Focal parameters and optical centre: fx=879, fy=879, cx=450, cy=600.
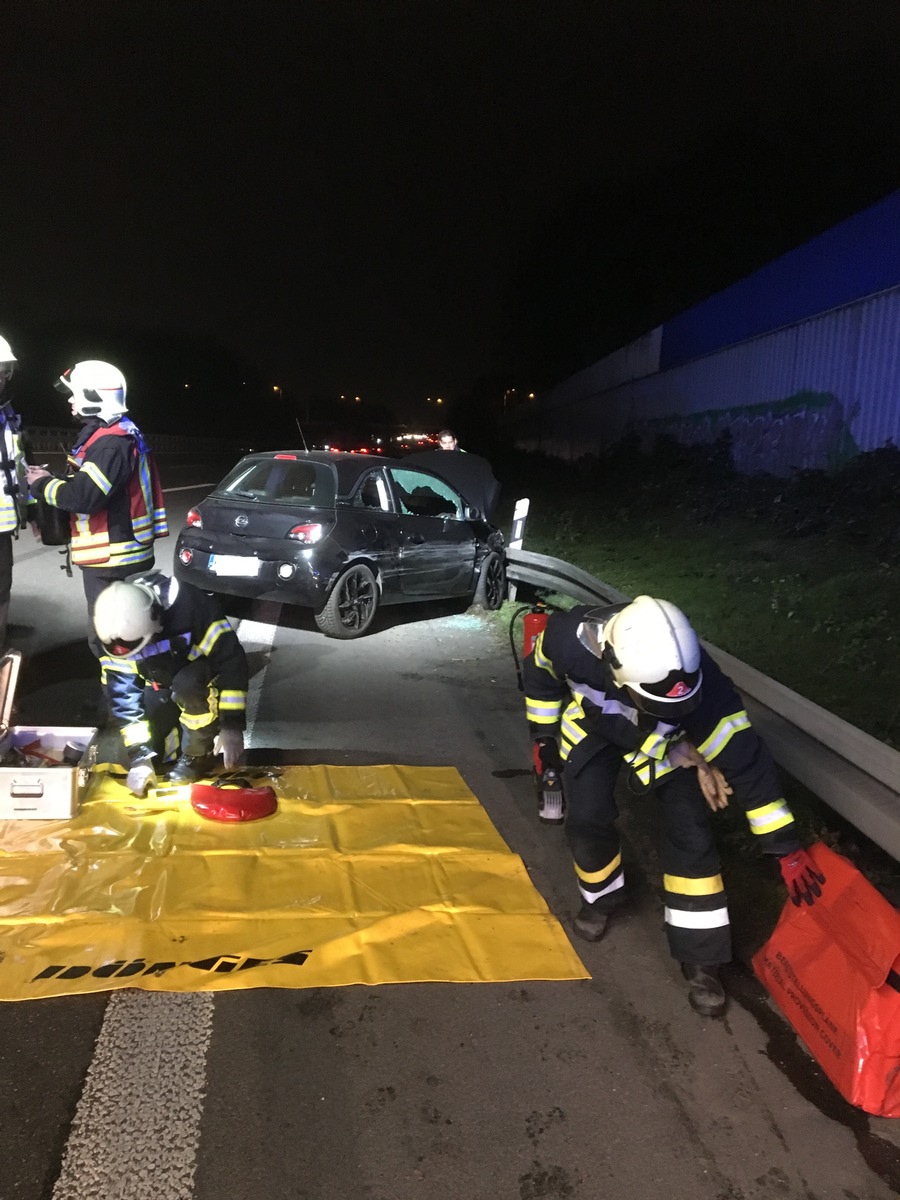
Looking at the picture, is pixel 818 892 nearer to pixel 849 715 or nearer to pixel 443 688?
pixel 849 715

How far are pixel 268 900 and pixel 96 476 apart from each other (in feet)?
8.21

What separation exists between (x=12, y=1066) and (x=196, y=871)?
3.66 ft

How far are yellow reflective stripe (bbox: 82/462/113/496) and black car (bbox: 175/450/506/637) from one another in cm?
278

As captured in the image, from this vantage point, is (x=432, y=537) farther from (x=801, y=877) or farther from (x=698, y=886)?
(x=801, y=877)

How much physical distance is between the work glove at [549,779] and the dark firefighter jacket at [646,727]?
266mm

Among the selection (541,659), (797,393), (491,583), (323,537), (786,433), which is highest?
(797,393)

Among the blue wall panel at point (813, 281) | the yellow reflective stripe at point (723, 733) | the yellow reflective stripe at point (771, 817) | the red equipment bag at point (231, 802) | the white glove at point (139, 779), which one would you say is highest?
the blue wall panel at point (813, 281)

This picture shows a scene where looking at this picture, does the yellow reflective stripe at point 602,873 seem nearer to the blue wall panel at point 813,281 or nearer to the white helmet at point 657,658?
the white helmet at point 657,658

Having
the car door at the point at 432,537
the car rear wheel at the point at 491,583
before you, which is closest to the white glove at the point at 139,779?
the car door at the point at 432,537

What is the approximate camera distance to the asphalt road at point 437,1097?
225 cm

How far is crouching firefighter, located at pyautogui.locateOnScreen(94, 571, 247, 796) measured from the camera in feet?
13.1

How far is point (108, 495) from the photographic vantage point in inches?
186

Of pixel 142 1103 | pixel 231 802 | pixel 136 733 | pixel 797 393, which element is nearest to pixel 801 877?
pixel 142 1103

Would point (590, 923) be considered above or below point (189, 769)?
below
